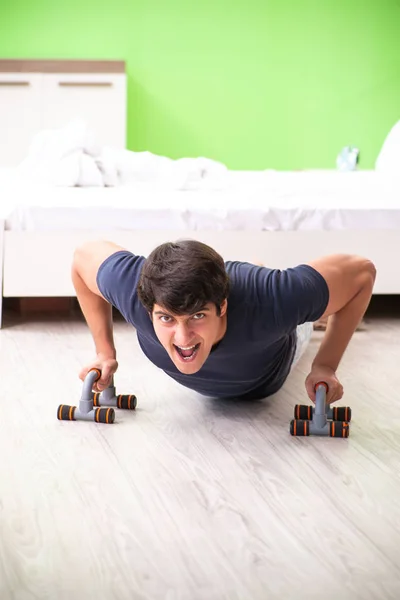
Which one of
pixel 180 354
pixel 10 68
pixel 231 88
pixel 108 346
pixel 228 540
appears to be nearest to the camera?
pixel 228 540

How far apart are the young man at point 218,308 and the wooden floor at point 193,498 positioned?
147 millimetres

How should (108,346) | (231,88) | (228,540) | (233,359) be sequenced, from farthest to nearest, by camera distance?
(231,88)
(108,346)
(233,359)
(228,540)

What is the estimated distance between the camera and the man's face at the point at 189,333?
193cm

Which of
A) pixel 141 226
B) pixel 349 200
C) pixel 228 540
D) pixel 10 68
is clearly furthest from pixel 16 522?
pixel 10 68

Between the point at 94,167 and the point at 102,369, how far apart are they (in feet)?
5.03

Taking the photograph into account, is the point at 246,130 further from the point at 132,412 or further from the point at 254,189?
the point at 132,412

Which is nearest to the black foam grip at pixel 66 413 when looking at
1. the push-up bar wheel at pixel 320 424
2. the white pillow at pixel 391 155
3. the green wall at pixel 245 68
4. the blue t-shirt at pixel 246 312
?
the blue t-shirt at pixel 246 312

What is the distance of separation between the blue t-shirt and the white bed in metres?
1.16

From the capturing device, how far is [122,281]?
2092mm

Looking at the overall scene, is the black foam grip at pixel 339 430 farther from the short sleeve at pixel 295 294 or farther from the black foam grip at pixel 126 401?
the black foam grip at pixel 126 401

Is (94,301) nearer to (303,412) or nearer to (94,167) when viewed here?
(303,412)

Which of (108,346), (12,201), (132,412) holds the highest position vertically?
(12,201)

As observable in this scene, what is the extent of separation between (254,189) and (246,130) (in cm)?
297

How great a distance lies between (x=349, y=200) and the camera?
3.52 m
